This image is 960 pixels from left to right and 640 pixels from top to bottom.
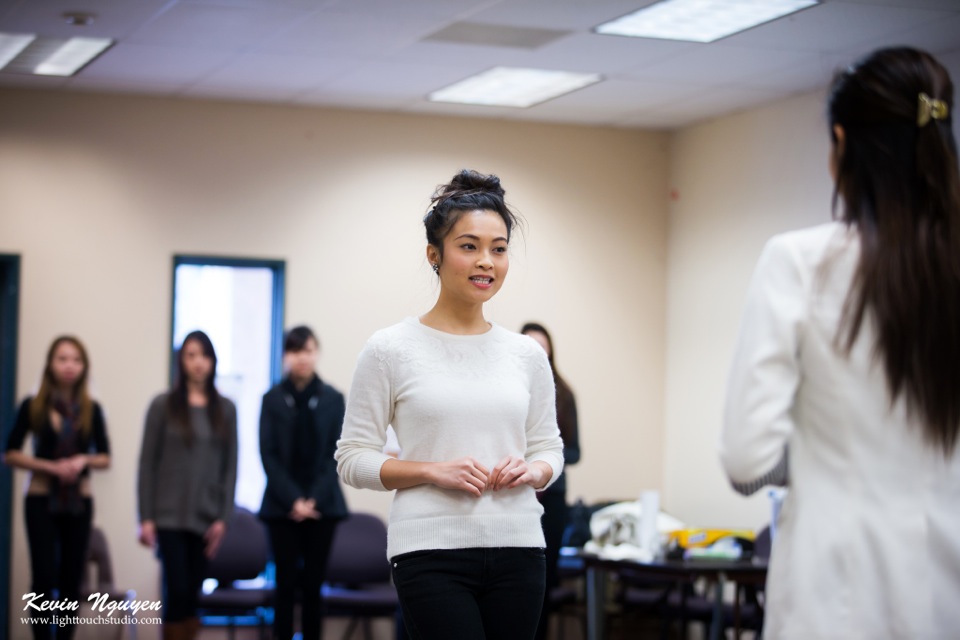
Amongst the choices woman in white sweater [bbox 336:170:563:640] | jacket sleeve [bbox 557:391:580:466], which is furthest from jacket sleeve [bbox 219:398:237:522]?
woman in white sweater [bbox 336:170:563:640]

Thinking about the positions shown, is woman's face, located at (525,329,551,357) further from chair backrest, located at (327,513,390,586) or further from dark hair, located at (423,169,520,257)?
dark hair, located at (423,169,520,257)

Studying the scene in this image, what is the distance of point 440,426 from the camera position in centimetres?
269

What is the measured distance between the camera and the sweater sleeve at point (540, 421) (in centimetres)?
288

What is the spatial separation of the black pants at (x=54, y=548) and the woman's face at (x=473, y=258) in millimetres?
3962

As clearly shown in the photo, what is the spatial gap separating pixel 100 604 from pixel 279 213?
262 centimetres

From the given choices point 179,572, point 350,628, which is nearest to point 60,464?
point 179,572

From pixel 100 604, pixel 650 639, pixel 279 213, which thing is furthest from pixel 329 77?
pixel 650 639

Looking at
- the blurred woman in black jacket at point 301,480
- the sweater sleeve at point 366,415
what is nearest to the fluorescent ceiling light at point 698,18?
the blurred woman in black jacket at point 301,480

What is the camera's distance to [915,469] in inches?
65.1

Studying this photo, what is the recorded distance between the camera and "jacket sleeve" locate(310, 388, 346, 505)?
5.82 m

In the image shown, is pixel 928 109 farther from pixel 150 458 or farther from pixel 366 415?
pixel 150 458

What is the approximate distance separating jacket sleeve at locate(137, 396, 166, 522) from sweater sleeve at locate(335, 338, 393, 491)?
316 cm

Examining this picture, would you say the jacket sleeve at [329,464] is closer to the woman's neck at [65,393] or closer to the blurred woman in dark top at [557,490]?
the blurred woman in dark top at [557,490]

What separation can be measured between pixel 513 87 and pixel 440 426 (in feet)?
16.5
